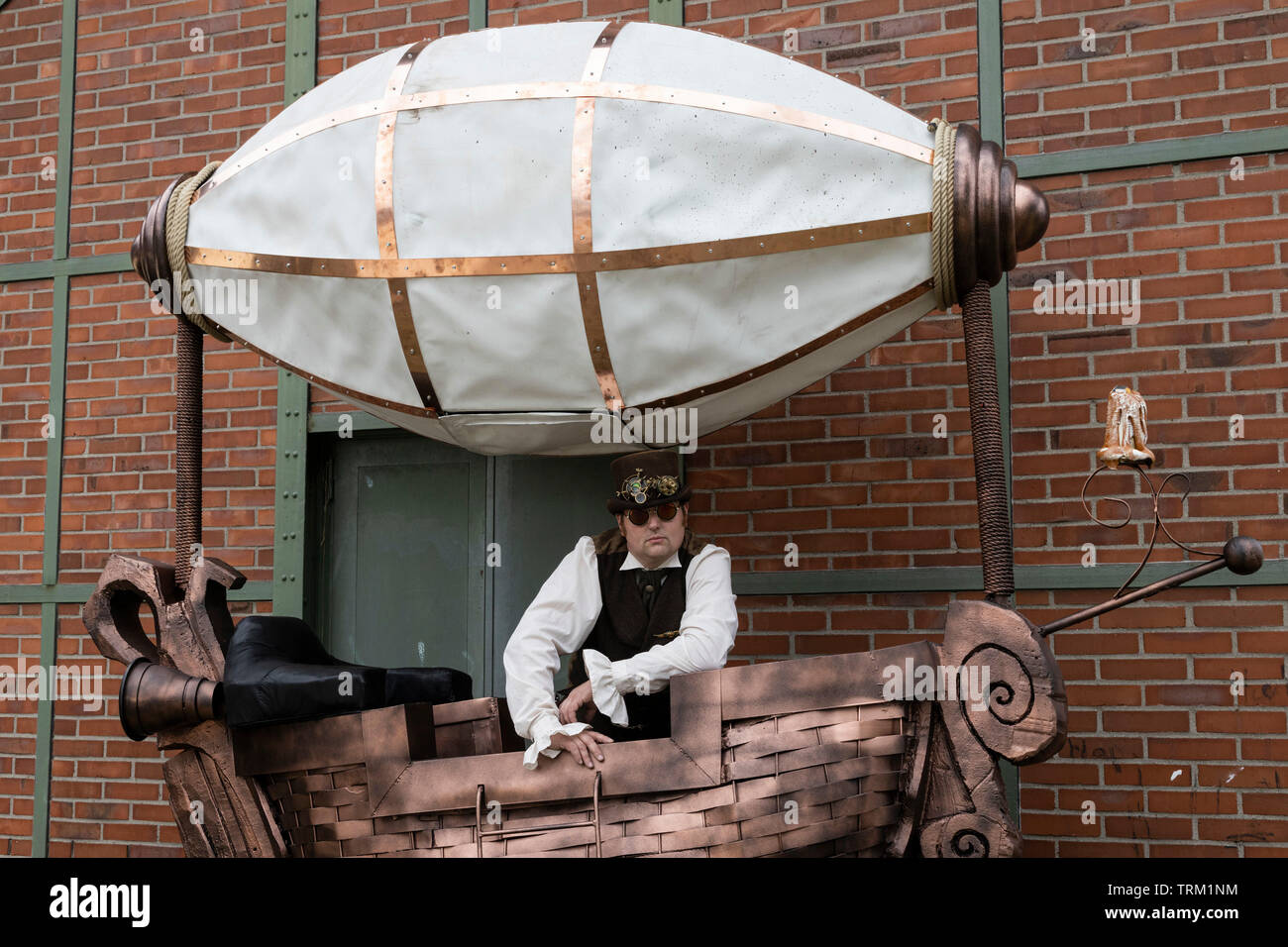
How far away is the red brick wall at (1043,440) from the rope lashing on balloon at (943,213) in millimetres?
1261

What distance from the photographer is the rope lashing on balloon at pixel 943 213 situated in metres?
2.85

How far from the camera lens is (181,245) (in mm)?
3328

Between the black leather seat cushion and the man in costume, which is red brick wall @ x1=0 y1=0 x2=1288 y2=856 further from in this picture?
the black leather seat cushion

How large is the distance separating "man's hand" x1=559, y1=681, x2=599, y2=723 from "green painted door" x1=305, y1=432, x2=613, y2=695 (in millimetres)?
1299

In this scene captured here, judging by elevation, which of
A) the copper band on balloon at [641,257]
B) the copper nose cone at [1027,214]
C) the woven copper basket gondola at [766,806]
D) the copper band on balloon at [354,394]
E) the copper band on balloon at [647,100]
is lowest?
the woven copper basket gondola at [766,806]

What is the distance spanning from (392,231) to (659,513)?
3.26 feet

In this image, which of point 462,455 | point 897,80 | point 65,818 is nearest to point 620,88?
point 897,80

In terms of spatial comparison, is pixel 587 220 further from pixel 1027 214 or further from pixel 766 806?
pixel 766 806

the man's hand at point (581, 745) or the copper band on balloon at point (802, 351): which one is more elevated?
the copper band on balloon at point (802, 351)

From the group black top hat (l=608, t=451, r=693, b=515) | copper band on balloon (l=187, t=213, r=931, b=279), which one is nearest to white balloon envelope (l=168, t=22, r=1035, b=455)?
copper band on balloon (l=187, t=213, r=931, b=279)

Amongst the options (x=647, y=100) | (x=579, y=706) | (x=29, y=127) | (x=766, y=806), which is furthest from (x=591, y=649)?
(x=29, y=127)

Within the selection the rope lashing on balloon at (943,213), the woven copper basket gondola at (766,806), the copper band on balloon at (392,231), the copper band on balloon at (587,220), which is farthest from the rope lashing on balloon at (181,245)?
the rope lashing on balloon at (943,213)

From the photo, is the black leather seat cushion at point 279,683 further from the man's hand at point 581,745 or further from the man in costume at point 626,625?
the man's hand at point 581,745

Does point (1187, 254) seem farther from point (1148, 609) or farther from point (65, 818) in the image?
point (65, 818)
